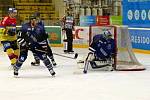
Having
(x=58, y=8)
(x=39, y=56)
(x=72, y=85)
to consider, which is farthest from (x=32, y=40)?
(x=58, y=8)

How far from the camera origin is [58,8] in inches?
988

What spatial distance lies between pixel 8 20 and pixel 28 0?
54.3 ft

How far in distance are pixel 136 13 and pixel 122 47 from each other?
5.45 metres

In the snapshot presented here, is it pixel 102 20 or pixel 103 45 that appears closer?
pixel 103 45

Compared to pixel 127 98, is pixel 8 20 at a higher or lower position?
higher

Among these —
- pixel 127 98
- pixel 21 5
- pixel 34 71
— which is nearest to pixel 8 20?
pixel 34 71

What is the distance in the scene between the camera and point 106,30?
10133 mm

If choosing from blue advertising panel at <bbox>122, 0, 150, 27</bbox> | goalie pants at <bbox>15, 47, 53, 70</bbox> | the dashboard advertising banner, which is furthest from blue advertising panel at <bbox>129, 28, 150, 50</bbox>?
goalie pants at <bbox>15, 47, 53, 70</bbox>

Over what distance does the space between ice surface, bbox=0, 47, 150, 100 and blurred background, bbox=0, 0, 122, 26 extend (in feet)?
30.5

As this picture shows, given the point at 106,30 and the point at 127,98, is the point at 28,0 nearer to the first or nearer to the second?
the point at 106,30

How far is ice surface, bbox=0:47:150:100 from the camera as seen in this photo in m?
6.75

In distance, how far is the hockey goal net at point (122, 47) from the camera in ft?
33.2

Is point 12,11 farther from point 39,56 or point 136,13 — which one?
point 136,13

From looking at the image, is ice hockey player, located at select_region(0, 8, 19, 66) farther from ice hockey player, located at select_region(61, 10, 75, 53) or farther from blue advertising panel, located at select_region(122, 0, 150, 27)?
blue advertising panel, located at select_region(122, 0, 150, 27)
